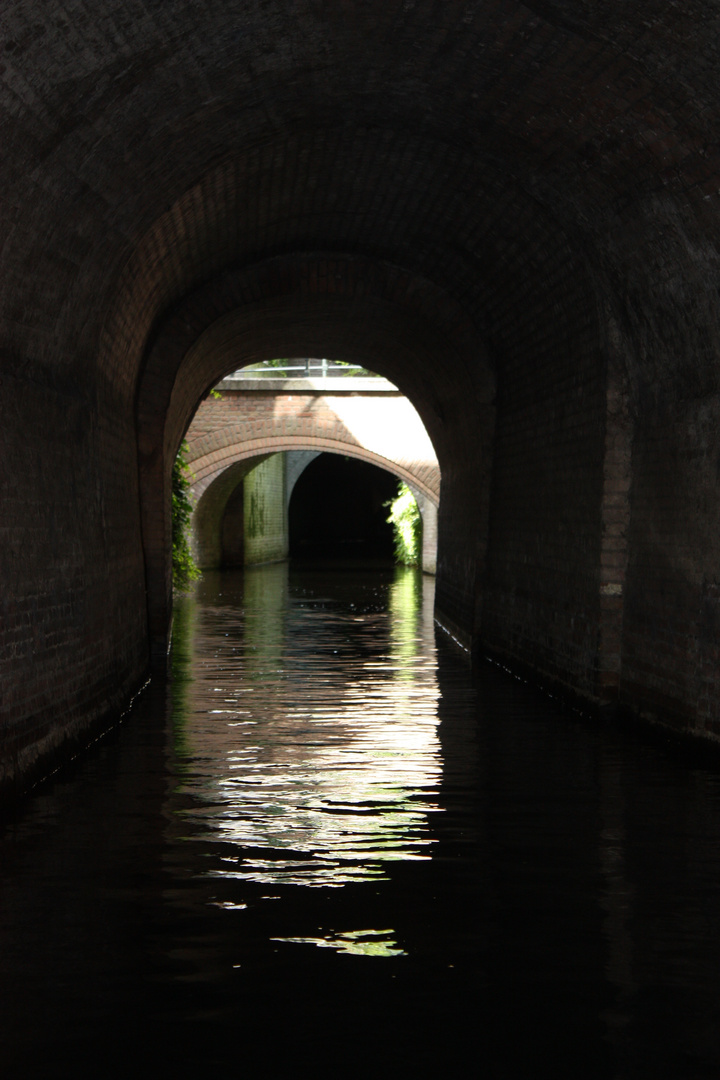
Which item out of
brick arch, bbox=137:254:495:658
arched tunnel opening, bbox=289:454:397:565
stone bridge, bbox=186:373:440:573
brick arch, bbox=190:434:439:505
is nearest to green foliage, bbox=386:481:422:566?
brick arch, bbox=190:434:439:505

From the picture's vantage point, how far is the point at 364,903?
169 inches

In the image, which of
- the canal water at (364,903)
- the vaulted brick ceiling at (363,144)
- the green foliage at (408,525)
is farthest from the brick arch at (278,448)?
the canal water at (364,903)

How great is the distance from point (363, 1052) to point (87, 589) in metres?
4.69

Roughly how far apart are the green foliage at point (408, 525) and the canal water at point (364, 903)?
20222 millimetres

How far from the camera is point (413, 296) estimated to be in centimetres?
1123

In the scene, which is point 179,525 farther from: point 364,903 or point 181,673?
point 364,903

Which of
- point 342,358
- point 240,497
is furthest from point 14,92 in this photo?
point 240,497

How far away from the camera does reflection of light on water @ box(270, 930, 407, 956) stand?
382 cm

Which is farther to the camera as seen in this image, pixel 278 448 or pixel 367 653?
pixel 278 448

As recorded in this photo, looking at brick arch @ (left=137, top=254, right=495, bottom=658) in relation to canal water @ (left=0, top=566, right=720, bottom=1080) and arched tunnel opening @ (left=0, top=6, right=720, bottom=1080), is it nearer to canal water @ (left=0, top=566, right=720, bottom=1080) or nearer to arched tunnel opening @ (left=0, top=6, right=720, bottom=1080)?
arched tunnel opening @ (left=0, top=6, right=720, bottom=1080)

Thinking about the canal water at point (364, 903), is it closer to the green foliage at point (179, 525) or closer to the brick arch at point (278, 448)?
the green foliage at point (179, 525)

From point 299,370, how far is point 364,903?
61.9 feet

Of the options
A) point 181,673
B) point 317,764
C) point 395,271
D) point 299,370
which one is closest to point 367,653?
point 181,673

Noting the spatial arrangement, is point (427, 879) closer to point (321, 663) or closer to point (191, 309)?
point (321, 663)
